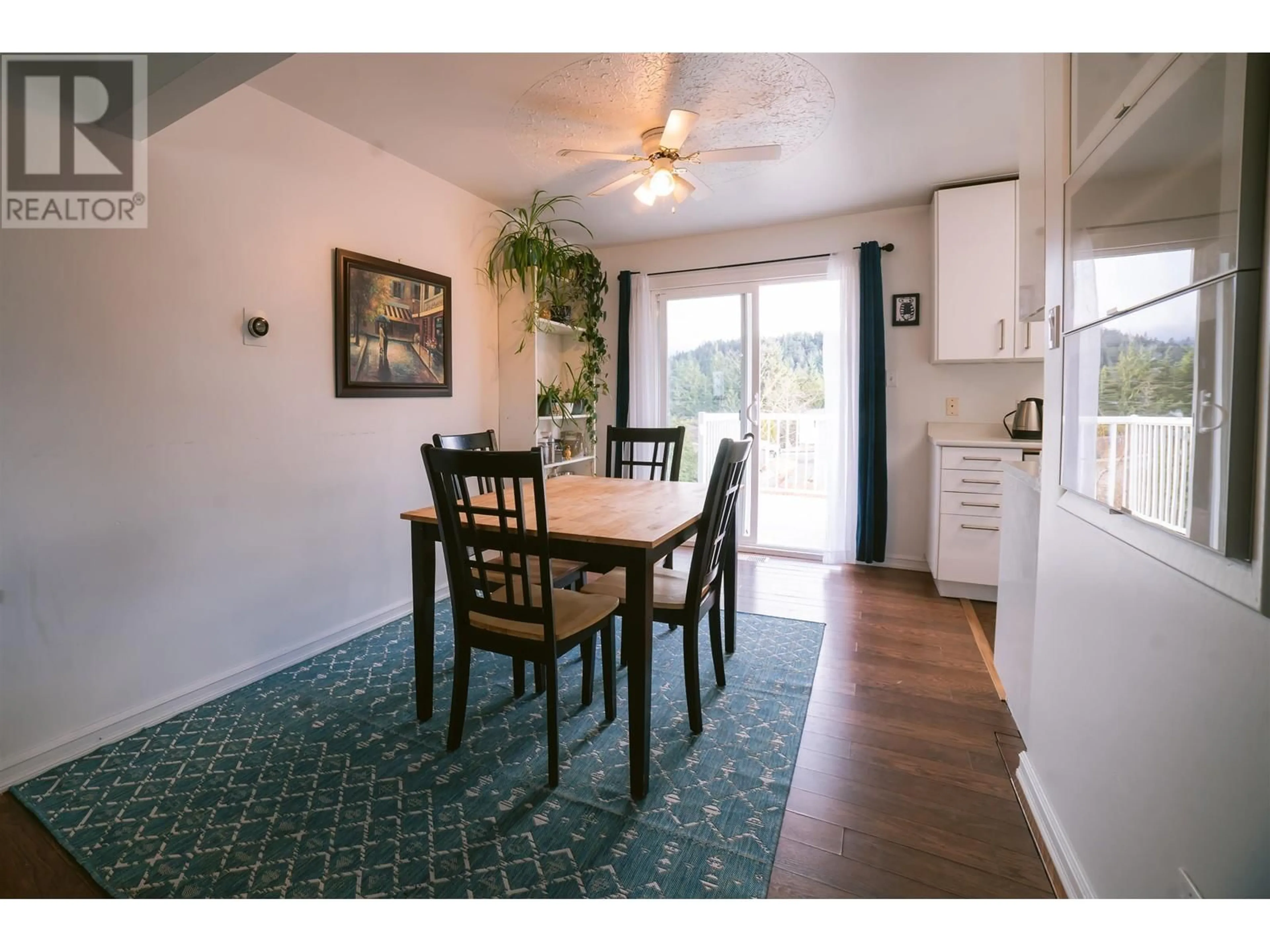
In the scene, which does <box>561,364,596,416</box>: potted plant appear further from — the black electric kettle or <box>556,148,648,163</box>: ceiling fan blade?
the black electric kettle

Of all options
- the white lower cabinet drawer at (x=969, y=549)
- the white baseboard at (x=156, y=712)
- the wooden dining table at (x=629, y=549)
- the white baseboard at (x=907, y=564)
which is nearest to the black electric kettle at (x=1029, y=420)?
the white lower cabinet drawer at (x=969, y=549)

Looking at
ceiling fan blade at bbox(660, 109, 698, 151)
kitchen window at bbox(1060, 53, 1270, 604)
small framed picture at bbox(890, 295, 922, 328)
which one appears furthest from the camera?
small framed picture at bbox(890, 295, 922, 328)

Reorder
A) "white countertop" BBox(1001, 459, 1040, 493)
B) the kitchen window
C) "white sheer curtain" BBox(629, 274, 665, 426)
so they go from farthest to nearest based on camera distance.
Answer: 1. "white sheer curtain" BBox(629, 274, 665, 426)
2. "white countertop" BBox(1001, 459, 1040, 493)
3. the kitchen window

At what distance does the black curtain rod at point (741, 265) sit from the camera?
13.3 ft

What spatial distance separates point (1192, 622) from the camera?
86 centimetres

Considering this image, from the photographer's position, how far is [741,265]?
167 inches

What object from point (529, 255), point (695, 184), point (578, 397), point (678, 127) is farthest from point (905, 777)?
point (529, 255)

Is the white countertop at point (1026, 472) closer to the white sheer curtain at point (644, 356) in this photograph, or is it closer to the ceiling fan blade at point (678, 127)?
the ceiling fan blade at point (678, 127)

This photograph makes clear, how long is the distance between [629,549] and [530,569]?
0.75m

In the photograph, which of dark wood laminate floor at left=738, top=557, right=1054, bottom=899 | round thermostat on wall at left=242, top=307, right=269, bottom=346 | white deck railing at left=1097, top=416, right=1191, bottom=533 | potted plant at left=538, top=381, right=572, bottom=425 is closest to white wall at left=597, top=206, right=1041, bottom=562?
dark wood laminate floor at left=738, top=557, right=1054, bottom=899

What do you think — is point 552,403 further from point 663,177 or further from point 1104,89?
point 1104,89

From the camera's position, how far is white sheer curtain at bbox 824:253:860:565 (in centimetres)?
390

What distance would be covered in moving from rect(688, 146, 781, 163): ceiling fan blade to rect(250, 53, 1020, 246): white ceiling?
0.12 meters
